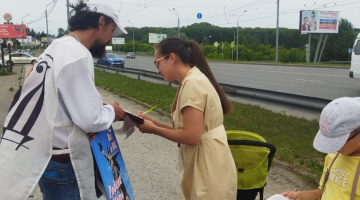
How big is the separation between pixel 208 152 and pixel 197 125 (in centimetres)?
22

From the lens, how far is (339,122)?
6.10 ft

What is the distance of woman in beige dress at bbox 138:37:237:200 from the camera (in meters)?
2.18

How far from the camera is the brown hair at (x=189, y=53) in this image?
239 centimetres

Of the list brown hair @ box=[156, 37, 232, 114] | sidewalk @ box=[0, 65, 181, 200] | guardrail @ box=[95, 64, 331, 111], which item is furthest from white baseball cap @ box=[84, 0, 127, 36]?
guardrail @ box=[95, 64, 331, 111]

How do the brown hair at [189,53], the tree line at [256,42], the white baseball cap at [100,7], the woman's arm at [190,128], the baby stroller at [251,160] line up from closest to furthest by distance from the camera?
the white baseball cap at [100,7]
the woman's arm at [190,128]
the brown hair at [189,53]
the baby stroller at [251,160]
the tree line at [256,42]

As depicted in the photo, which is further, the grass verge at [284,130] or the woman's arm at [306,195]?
the grass verge at [284,130]

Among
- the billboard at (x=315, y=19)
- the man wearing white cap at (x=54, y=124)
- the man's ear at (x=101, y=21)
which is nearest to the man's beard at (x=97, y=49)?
the man's ear at (x=101, y=21)

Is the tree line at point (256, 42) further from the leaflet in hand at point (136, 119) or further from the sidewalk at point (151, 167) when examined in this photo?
the leaflet in hand at point (136, 119)

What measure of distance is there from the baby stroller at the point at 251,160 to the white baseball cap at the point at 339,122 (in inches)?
32.8

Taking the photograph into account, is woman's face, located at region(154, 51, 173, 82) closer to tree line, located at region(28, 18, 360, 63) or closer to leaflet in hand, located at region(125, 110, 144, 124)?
leaflet in hand, located at region(125, 110, 144, 124)

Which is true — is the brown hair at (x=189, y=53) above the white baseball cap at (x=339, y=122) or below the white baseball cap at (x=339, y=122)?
above

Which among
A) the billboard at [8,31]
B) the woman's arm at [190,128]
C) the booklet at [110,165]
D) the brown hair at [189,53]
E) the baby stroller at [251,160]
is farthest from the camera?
the billboard at [8,31]

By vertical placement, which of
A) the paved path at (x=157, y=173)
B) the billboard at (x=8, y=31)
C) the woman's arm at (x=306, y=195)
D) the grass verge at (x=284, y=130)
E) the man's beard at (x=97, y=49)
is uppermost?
the billboard at (x=8, y=31)

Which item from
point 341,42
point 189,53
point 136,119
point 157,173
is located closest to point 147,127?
point 136,119
